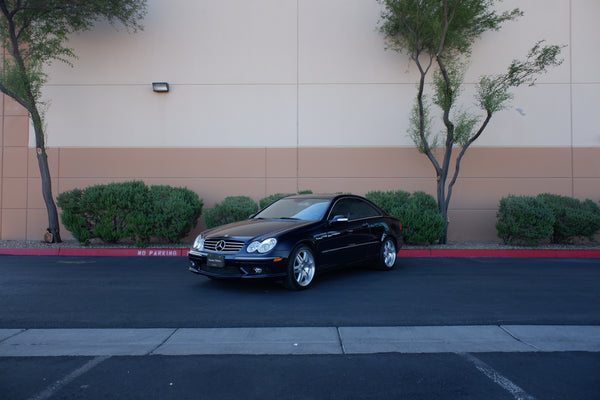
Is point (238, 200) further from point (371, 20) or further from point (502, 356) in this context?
point (502, 356)

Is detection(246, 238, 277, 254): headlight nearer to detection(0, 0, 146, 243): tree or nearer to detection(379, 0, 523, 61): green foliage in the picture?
detection(379, 0, 523, 61): green foliage

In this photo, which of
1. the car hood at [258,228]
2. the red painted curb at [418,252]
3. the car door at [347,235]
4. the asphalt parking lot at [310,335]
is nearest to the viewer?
the asphalt parking lot at [310,335]

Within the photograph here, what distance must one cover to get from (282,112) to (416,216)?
5138mm

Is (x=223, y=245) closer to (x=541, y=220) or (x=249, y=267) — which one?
(x=249, y=267)

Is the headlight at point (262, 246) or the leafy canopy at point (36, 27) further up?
the leafy canopy at point (36, 27)

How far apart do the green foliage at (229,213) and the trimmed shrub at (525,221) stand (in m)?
6.52

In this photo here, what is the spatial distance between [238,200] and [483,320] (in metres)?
7.45

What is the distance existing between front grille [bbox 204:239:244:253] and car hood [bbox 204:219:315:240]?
0.09m

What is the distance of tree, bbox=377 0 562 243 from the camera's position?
34.9 feet

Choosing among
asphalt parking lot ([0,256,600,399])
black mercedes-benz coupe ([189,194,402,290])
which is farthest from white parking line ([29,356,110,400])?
black mercedes-benz coupe ([189,194,402,290])

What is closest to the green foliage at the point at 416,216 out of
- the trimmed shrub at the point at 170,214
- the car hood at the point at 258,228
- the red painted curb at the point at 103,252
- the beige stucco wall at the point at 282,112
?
the beige stucco wall at the point at 282,112

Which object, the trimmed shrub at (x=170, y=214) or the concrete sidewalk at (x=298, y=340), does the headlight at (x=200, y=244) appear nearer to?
the concrete sidewalk at (x=298, y=340)

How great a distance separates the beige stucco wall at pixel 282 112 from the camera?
12.7 metres

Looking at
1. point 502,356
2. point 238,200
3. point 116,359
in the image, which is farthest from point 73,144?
point 502,356
